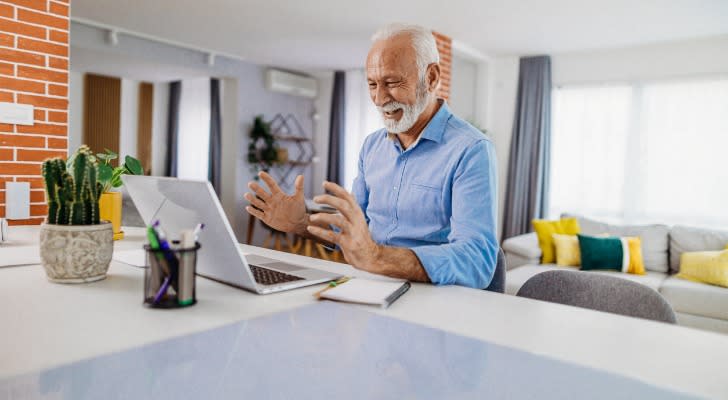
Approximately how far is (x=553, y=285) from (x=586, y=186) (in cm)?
526

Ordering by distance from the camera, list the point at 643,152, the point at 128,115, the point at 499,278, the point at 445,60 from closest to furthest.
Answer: the point at 499,278, the point at 445,60, the point at 643,152, the point at 128,115

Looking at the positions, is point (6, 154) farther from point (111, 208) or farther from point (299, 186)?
point (299, 186)

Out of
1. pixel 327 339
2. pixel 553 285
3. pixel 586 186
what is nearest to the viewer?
pixel 327 339

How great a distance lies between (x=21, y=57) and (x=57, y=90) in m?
0.19

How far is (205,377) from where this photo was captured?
0.69m

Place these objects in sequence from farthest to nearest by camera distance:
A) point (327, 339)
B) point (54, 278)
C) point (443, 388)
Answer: point (54, 278) < point (327, 339) < point (443, 388)

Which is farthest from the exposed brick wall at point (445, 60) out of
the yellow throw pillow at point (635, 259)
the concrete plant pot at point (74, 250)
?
the concrete plant pot at point (74, 250)

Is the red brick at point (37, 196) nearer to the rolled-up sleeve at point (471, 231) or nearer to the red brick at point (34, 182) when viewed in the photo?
the red brick at point (34, 182)

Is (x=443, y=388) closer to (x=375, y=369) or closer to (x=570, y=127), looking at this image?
(x=375, y=369)

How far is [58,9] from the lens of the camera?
2.42 metres

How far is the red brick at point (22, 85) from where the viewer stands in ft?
7.39

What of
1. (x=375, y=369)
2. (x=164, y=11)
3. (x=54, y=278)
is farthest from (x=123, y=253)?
(x=164, y=11)

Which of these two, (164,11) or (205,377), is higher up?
(164,11)

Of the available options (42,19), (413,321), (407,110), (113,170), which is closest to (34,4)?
(42,19)
